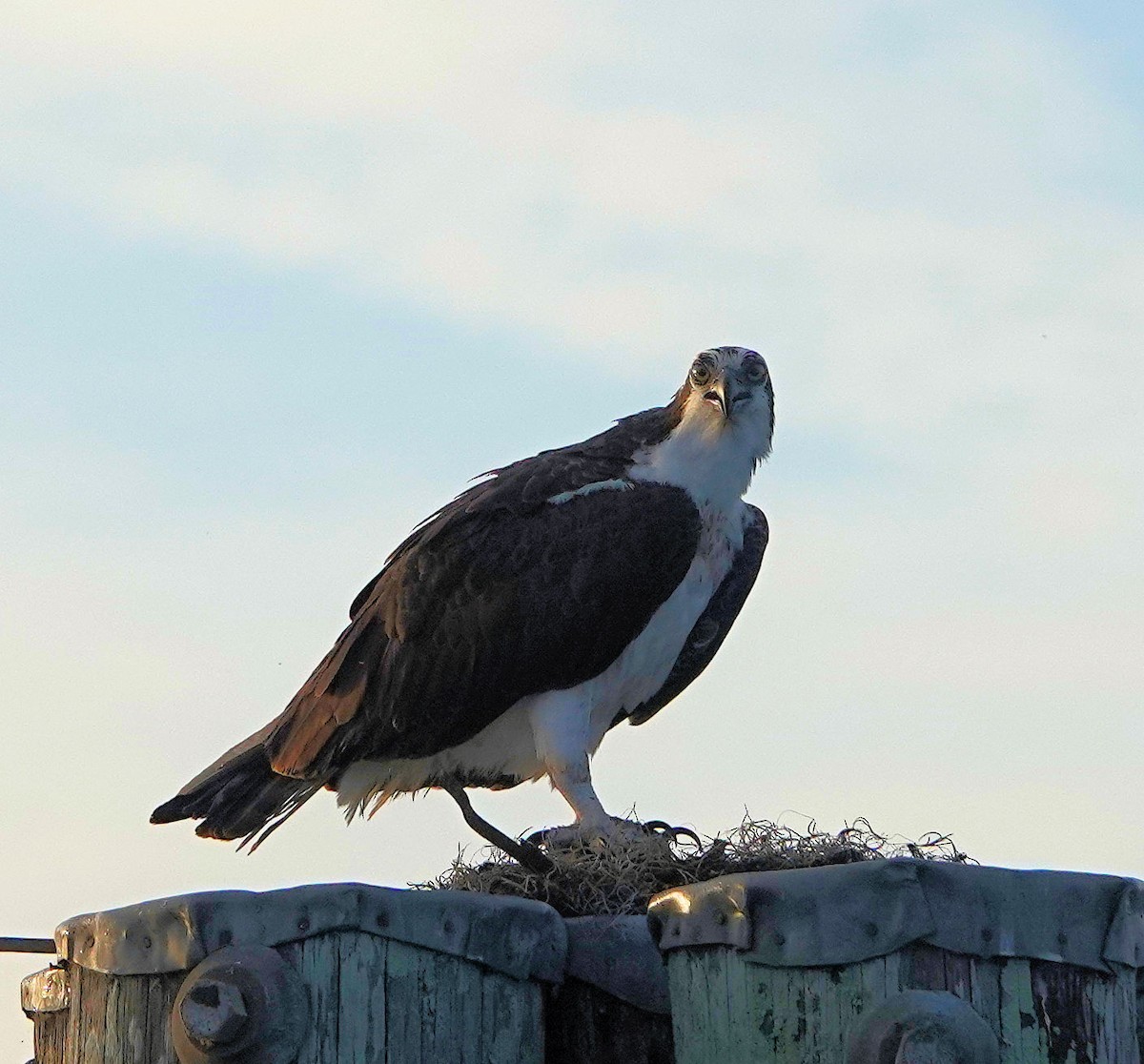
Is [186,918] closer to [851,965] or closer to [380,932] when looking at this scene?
[380,932]

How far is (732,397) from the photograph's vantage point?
25.1ft

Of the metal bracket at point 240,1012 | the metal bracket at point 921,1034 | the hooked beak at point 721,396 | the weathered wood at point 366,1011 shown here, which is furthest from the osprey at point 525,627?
the metal bracket at point 921,1034

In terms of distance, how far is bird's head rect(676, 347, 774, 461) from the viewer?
7.66m

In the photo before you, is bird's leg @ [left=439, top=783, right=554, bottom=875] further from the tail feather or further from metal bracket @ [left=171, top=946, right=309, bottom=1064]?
metal bracket @ [left=171, top=946, right=309, bottom=1064]

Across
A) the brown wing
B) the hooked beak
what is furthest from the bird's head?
the brown wing

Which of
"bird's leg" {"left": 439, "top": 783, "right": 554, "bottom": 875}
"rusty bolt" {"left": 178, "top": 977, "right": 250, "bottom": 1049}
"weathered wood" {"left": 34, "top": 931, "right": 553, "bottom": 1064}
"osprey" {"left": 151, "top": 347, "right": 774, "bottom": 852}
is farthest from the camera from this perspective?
"osprey" {"left": 151, "top": 347, "right": 774, "bottom": 852}

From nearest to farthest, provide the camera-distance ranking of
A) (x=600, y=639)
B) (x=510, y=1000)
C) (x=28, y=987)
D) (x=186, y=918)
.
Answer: (x=186, y=918)
(x=510, y=1000)
(x=28, y=987)
(x=600, y=639)

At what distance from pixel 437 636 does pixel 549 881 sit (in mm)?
1501

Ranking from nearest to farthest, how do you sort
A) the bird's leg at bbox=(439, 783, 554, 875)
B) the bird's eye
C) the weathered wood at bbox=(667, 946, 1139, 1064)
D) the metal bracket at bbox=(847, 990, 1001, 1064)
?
the metal bracket at bbox=(847, 990, 1001, 1064) → the weathered wood at bbox=(667, 946, 1139, 1064) → the bird's leg at bbox=(439, 783, 554, 875) → the bird's eye

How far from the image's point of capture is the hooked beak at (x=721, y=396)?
760cm

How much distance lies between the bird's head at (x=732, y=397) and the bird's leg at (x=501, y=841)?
5.81ft

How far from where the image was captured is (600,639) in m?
7.38

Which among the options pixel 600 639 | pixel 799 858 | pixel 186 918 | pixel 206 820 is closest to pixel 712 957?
pixel 186 918

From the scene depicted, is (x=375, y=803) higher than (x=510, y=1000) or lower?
higher
